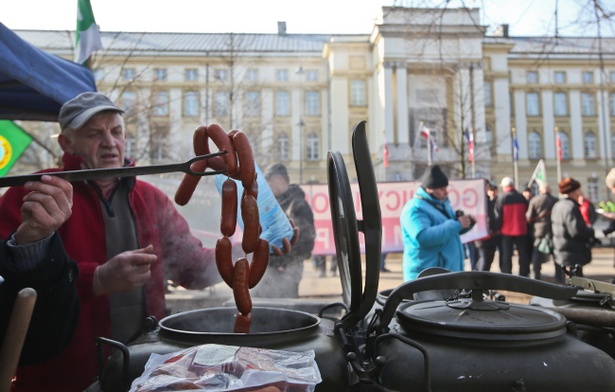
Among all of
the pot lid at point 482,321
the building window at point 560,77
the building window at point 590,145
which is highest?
the building window at point 560,77

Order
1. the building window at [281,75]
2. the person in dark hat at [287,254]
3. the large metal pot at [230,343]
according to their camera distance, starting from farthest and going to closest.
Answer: the building window at [281,75] < the person in dark hat at [287,254] < the large metal pot at [230,343]

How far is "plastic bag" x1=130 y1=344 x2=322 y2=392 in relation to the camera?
1.00 meters

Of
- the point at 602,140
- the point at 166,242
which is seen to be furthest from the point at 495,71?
the point at 166,242

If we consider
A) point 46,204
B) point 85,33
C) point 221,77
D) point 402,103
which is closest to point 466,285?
point 46,204

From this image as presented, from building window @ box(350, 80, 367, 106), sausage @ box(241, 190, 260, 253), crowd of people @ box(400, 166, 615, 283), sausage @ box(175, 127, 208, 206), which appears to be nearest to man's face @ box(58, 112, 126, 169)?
sausage @ box(175, 127, 208, 206)

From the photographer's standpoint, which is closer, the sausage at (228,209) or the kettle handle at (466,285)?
the kettle handle at (466,285)

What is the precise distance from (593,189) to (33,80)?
52.1 meters

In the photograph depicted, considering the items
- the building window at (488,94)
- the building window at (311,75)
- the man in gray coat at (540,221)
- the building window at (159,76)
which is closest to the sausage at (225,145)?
the man in gray coat at (540,221)

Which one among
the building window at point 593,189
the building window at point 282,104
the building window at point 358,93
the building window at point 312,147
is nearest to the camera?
the building window at point 282,104

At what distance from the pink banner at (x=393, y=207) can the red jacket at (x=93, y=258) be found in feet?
20.6

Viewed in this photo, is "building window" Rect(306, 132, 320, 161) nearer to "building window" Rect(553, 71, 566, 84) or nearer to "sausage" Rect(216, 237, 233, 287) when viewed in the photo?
"building window" Rect(553, 71, 566, 84)

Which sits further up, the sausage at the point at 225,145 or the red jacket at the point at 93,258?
the sausage at the point at 225,145

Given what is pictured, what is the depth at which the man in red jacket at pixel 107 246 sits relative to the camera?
1.94m

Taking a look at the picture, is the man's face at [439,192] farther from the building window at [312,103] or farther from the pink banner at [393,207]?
the building window at [312,103]
